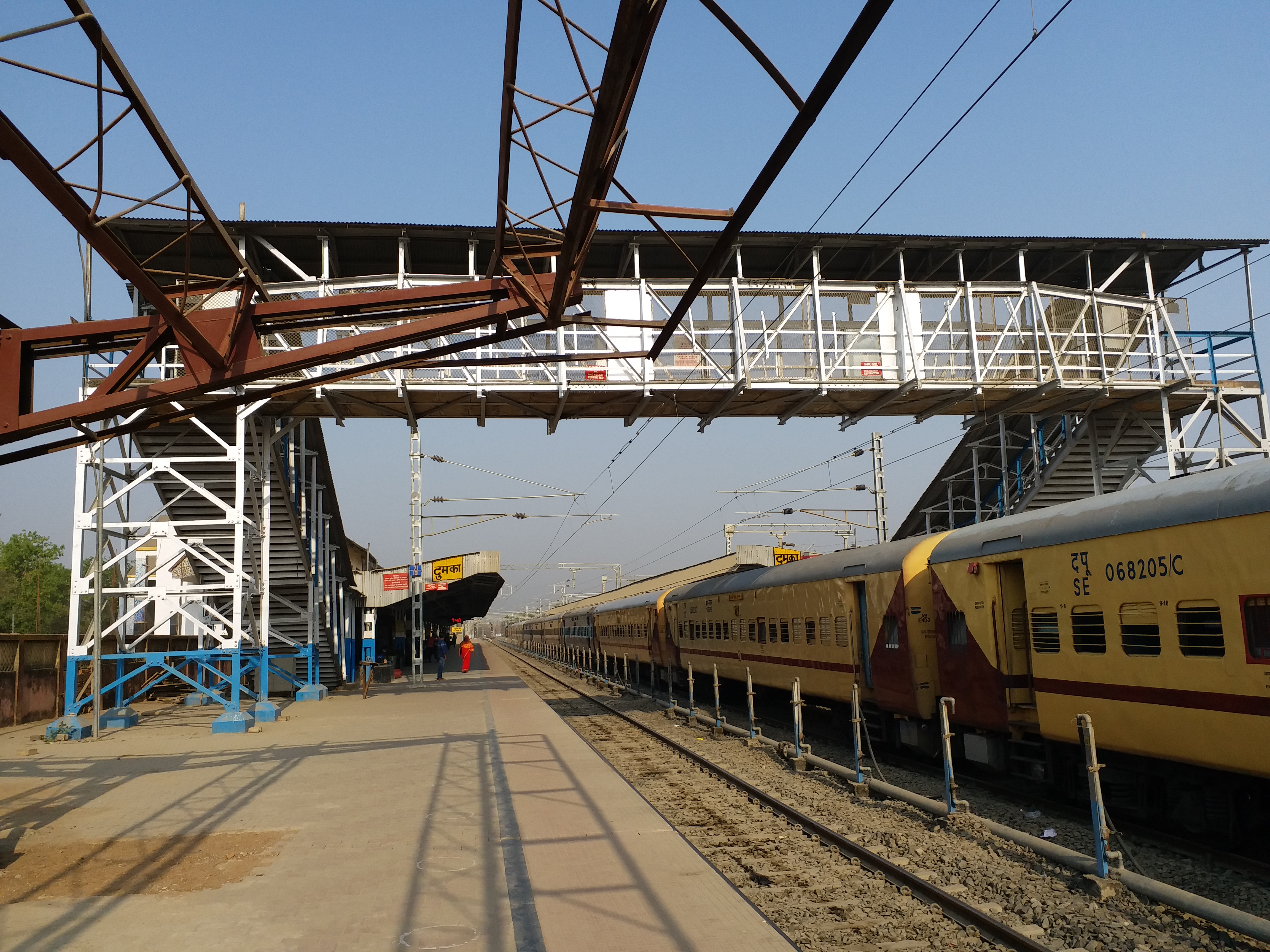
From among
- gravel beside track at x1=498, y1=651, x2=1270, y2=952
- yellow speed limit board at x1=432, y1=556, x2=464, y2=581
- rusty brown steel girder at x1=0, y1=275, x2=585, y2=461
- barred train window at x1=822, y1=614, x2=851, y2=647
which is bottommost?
gravel beside track at x1=498, y1=651, x2=1270, y2=952

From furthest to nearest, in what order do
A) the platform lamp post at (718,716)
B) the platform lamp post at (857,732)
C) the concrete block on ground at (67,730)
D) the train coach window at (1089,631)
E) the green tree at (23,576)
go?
the green tree at (23,576) → the concrete block on ground at (67,730) → the platform lamp post at (718,716) → the platform lamp post at (857,732) → the train coach window at (1089,631)

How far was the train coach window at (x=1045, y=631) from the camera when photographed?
31.7 feet

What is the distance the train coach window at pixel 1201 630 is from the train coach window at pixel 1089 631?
3.22 ft

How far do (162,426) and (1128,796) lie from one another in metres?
19.1

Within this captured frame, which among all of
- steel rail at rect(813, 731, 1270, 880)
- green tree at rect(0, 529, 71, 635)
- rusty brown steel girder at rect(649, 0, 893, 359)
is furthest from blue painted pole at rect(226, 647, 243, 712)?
green tree at rect(0, 529, 71, 635)

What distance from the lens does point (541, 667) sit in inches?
2153

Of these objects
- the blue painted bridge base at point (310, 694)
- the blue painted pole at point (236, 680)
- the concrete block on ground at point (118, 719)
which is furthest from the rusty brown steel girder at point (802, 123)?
the blue painted bridge base at point (310, 694)

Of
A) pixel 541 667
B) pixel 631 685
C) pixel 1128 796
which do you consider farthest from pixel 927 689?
pixel 541 667

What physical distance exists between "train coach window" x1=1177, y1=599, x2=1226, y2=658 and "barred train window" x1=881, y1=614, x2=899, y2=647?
5.26 meters

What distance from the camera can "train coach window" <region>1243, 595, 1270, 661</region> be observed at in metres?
6.98

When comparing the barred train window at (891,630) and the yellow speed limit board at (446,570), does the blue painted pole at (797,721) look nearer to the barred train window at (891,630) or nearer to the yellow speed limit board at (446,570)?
the barred train window at (891,630)

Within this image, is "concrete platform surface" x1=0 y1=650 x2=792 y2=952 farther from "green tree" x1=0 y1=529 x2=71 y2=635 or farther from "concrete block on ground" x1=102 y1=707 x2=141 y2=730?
"green tree" x1=0 y1=529 x2=71 y2=635

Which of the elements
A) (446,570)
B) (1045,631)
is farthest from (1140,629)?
(446,570)

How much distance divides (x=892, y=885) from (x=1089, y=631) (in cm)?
329
